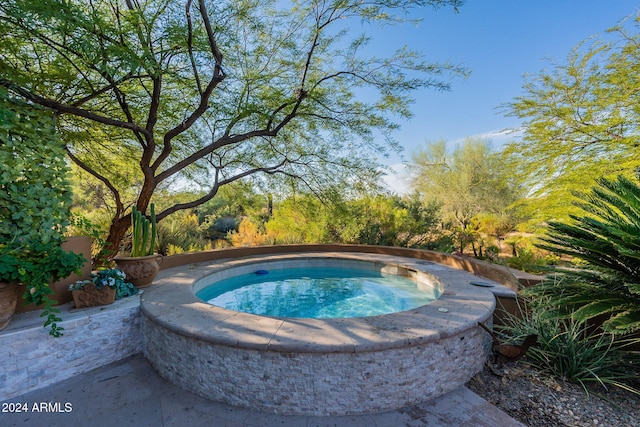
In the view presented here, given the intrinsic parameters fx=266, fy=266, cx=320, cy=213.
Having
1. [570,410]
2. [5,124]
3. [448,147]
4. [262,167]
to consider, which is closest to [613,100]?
[570,410]

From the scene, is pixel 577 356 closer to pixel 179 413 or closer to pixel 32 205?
pixel 179 413

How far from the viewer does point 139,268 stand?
13.2ft

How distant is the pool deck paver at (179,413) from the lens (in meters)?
2.14

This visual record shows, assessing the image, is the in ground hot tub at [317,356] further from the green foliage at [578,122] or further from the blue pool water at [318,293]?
the green foliage at [578,122]

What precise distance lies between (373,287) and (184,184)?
5633mm

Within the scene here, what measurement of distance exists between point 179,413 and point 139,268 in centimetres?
252

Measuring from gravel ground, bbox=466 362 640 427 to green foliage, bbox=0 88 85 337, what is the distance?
13.9 ft

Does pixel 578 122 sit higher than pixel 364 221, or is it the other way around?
A: pixel 578 122

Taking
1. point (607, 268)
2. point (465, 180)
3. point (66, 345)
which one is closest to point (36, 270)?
point (66, 345)

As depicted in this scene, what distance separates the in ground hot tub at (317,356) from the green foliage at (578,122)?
4.00m

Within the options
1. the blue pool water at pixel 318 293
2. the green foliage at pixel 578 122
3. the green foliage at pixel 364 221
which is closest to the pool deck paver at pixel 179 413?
the blue pool water at pixel 318 293

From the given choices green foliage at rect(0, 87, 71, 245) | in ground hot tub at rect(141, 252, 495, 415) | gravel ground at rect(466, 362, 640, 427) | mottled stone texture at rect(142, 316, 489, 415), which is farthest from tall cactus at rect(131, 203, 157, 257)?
gravel ground at rect(466, 362, 640, 427)

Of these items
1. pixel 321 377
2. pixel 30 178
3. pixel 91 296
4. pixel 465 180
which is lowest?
pixel 321 377

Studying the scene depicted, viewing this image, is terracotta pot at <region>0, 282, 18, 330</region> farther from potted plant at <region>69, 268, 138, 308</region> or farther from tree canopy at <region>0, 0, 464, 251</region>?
tree canopy at <region>0, 0, 464, 251</region>
